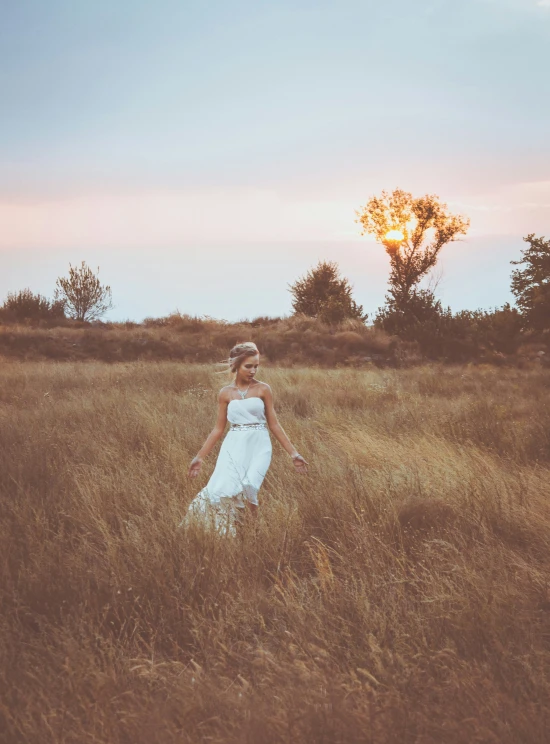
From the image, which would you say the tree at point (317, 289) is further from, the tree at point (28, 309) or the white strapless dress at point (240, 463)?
the white strapless dress at point (240, 463)

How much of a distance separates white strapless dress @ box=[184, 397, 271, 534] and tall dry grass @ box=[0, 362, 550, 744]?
27 centimetres

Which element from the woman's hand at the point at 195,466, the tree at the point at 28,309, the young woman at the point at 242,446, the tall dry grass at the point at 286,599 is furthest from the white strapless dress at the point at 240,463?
the tree at the point at 28,309

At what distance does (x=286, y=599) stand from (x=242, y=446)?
1.88 m

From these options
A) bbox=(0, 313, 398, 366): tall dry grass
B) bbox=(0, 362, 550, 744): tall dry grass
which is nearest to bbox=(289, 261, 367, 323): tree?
bbox=(0, 313, 398, 366): tall dry grass

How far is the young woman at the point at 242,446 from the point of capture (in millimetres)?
4906

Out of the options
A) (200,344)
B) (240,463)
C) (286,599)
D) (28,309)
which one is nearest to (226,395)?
(240,463)

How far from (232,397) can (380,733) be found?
3.20 meters

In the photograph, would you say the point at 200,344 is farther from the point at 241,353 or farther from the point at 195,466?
the point at 195,466

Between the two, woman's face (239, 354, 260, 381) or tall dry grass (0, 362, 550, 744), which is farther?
woman's face (239, 354, 260, 381)

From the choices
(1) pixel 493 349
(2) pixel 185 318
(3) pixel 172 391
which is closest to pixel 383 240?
(2) pixel 185 318

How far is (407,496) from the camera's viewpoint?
5.13 meters

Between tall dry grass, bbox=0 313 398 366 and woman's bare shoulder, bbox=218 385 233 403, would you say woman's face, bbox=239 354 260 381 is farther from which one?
tall dry grass, bbox=0 313 398 366

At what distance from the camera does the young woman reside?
4906 millimetres

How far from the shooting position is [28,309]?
105 ft
